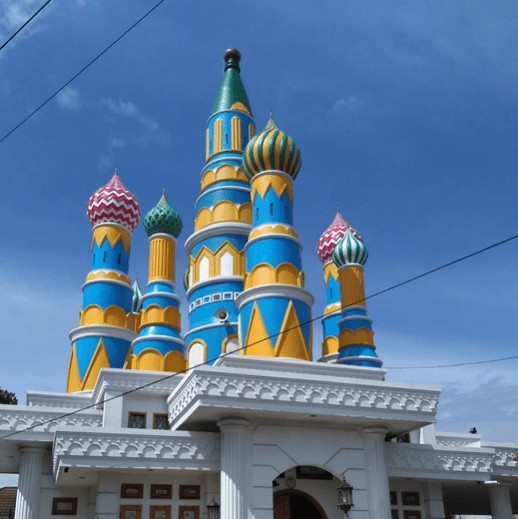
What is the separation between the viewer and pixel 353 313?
82.8 ft

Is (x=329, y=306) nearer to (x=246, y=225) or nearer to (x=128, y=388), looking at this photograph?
(x=246, y=225)

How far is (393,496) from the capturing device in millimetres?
18797

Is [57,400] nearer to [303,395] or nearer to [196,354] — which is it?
[196,354]

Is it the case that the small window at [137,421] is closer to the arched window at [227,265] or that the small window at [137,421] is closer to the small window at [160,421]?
the small window at [160,421]

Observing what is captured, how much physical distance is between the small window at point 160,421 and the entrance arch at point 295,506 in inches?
145

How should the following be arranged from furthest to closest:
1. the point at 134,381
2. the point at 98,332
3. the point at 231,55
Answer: the point at 231,55, the point at 98,332, the point at 134,381

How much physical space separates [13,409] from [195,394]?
Result: 243 inches

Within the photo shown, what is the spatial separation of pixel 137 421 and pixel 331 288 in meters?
13.1

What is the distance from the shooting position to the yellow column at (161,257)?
2561cm

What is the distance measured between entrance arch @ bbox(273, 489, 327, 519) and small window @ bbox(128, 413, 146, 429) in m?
4.18

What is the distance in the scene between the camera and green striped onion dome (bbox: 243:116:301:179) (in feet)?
72.8

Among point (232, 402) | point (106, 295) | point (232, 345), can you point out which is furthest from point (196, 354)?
point (232, 402)

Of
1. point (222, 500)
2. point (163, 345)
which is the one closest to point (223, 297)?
point (163, 345)

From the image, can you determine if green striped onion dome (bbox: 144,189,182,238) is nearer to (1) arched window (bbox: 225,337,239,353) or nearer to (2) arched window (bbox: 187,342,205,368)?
(2) arched window (bbox: 187,342,205,368)
